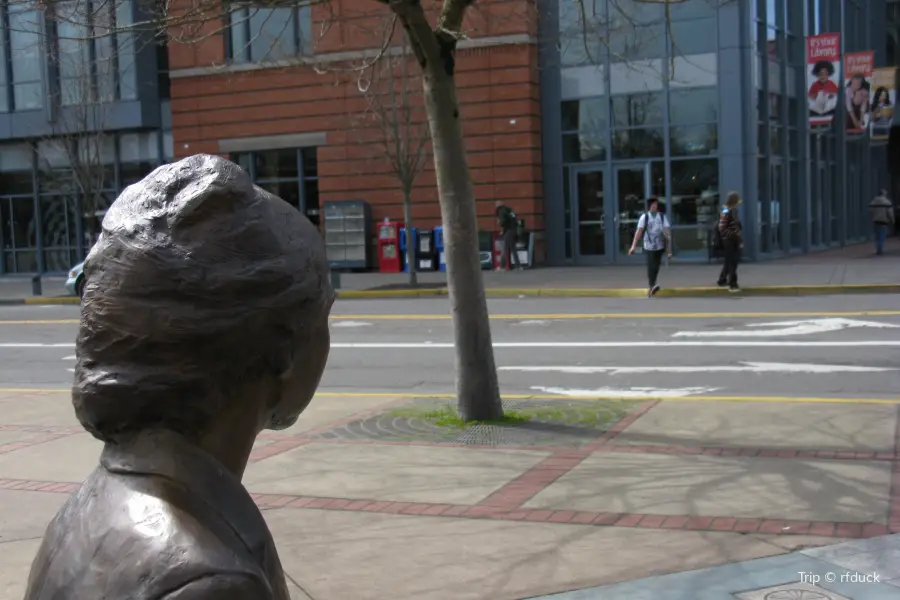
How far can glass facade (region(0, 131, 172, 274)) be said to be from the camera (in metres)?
29.8

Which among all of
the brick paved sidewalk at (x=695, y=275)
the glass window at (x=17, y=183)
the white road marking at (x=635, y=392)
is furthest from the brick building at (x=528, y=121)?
the white road marking at (x=635, y=392)

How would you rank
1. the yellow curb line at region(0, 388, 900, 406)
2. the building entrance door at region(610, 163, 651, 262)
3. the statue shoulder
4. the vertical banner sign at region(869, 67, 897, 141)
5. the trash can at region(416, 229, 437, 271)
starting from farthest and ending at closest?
the vertical banner sign at region(869, 67, 897, 141)
the trash can at region(416, 229, 437, 271)
the building entrance door at region(610, 163, 651, 262)
the yellow curb line at region(0, 388, 900, 406)
the statue shoulder

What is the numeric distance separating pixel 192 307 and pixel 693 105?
2435 cm

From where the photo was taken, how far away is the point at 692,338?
12.8 meters

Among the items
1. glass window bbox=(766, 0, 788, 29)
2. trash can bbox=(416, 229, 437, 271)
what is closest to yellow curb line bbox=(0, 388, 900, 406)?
trash can bbox=(416, 229, 437, 271)

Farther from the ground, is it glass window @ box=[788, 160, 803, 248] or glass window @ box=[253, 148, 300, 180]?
glass window @ box=[253, 148, 300, 180]

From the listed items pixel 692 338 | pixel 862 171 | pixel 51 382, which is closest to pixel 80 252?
pixel 51 382

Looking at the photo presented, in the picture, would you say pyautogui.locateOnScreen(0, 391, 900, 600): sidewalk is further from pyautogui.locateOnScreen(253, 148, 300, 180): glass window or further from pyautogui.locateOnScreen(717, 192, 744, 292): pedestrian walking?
pyautogui.locateOnScreen(253, 148, 300, 180): glass window

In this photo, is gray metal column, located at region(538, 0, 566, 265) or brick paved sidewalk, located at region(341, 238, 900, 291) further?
gray metal column, located at region(538, 0, 566, 265)

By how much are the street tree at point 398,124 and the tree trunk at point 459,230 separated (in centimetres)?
1338

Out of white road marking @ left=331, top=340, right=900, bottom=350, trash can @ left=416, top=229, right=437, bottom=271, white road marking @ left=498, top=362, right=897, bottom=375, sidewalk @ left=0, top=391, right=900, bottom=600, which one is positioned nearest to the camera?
sidewalk @ left=0, top=391, right=900, bottom=600

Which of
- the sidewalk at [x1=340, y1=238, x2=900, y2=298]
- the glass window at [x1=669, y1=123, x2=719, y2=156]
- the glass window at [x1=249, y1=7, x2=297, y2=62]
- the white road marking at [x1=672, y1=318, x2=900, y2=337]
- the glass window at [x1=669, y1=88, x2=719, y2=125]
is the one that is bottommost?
the white road marking at [x1=672, y1=318, x2=900, y2=337]

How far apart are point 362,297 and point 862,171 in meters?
21.5

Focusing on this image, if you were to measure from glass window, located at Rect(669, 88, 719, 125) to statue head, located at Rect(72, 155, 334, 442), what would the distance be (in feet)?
78.8
